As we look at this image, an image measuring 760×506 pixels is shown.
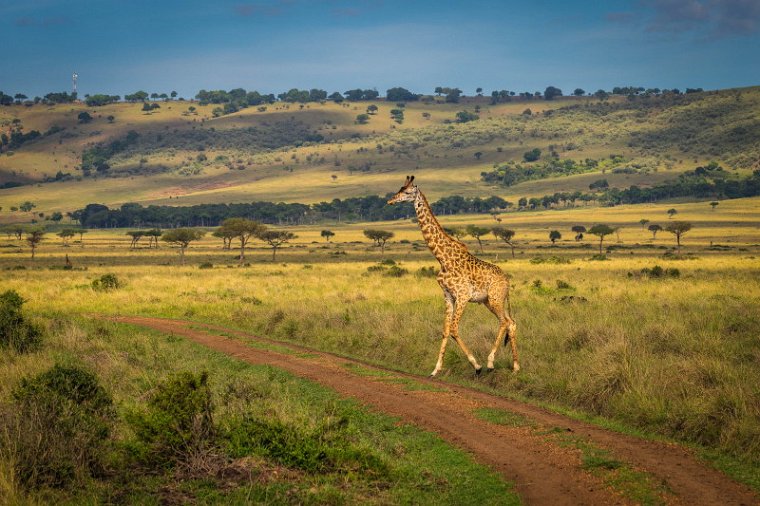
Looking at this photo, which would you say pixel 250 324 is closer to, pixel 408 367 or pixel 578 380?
pixel 408 367

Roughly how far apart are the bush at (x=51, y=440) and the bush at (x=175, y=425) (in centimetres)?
47

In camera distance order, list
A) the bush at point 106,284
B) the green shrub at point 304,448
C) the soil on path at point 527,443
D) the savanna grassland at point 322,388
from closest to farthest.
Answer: the soil on path at point 527,443
the savanna grassland at point 322,388
the green shrub at point 304,448
the bush at point 106,284

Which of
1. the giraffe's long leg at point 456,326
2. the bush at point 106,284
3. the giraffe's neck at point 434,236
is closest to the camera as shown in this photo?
the giraffe's long leg at point 456,326

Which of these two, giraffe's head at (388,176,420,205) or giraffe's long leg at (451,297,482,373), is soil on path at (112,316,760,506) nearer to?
giraffe's long leg at (451,297,482,373)

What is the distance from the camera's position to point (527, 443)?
10.6 meters

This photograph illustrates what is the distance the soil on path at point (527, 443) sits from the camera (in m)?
8.59

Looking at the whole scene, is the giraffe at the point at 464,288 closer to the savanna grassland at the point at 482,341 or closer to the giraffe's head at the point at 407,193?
the giraffe's head at the point at 407,193

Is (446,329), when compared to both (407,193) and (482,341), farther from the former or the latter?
(407,193)

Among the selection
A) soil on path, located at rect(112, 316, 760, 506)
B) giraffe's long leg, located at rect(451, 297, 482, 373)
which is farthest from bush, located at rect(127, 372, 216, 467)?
giraffe's long leg, located at rect(451, 297, 482, 373)

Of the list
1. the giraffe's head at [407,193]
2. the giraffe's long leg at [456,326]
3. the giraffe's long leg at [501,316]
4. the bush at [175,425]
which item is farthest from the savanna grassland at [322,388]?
the giraffe's head at [407,193]

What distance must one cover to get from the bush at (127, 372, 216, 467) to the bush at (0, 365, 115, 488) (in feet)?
1.55

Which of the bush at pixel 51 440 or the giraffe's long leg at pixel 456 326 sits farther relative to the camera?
the giraffe's long leg at pixel 456 326

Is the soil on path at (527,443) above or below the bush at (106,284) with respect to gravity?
above

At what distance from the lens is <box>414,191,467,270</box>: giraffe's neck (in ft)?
55.3
